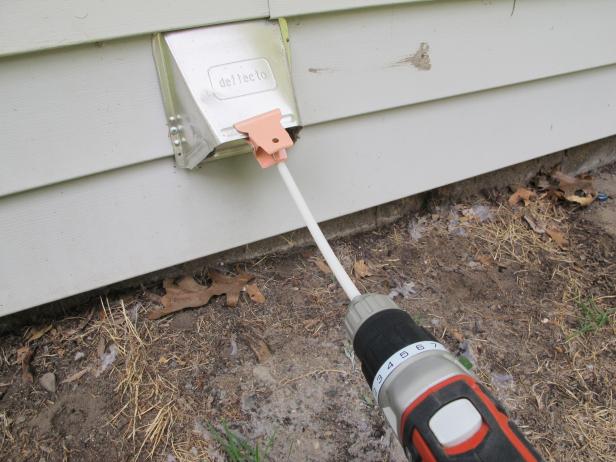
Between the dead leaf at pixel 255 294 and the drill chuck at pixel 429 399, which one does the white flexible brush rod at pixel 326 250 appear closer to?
the drill chuck at pixel 429 399

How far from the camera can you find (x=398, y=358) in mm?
694

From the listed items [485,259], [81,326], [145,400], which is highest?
[81,326]

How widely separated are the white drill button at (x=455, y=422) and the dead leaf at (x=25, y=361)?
1.16 metres

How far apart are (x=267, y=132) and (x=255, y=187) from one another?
1.25 feet

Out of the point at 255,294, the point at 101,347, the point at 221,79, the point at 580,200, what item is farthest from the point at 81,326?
the point at 580,200

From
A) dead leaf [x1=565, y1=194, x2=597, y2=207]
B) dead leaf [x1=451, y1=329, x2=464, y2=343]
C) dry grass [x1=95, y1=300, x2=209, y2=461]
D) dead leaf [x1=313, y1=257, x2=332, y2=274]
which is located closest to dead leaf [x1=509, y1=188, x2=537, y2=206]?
dead leaf [x1=565, y1=194, x2=597, y2=207]

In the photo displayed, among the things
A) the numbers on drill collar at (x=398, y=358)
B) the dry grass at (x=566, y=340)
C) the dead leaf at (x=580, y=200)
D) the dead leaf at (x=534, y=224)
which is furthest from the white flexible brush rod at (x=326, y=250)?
the dead leaf at (x=580, y=200)

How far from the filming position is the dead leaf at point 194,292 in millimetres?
1373

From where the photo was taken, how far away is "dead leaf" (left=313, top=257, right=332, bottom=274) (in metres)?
1.56

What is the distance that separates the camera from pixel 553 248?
1.75m

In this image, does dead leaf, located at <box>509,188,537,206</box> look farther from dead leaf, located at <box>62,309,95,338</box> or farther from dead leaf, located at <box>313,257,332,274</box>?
dead leaf, located at <box>62,309,95,338</box>

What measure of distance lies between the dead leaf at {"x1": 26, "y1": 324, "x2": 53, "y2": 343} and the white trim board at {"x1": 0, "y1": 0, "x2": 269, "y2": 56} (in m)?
0.86

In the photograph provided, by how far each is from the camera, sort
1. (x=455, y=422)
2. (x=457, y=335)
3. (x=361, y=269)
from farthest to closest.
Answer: (x=361, y=269)
(x=457, y=335)
(x=455, y=422)

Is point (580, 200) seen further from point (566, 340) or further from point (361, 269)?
point (361, 269)
